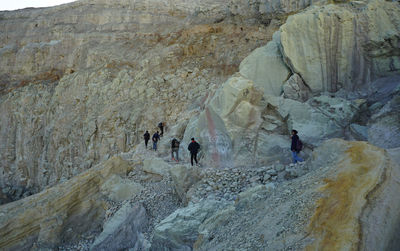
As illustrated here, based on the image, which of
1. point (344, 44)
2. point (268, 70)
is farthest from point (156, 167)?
point (344, 44)

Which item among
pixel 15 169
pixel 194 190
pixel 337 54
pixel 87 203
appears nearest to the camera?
pixel 194 190

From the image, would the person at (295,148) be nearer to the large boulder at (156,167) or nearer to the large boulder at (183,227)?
the large boulder at (183,227)

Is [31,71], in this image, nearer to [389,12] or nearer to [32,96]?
[32,96]

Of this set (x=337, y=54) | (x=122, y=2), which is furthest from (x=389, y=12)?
(x=122, y=2)

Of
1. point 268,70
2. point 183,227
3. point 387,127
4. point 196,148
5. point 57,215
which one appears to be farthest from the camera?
point 268,70

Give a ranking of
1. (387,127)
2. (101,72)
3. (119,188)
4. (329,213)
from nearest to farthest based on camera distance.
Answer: (329,213)
(387,127)
(119,188)
(101,72)

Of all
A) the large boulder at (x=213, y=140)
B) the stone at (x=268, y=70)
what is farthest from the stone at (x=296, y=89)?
the large boulder at (x=213, y=140)

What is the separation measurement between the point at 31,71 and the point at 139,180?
65.7ft

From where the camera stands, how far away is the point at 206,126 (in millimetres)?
8930

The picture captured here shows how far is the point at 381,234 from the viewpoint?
10.7ft

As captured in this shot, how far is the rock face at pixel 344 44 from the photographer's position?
899 cm

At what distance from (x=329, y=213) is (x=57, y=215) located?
7665 mm

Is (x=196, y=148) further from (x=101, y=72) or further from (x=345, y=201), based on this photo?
(x=101, y=72)

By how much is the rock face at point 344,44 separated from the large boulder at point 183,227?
20.7 feet
